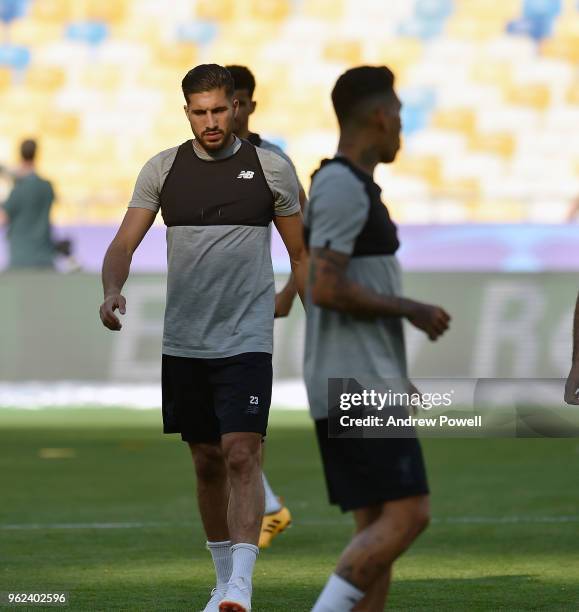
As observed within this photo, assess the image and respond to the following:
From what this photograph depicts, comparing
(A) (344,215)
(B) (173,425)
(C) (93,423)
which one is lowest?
(C) (93,423)

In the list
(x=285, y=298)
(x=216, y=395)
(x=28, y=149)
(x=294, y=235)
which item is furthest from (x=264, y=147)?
(x=28, y=149)

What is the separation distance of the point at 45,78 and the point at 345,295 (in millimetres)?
23897

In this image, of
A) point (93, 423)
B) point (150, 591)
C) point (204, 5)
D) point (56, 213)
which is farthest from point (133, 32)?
point (150, 591)

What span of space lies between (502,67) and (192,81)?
20925 mm

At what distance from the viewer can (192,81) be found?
6438 millimetres

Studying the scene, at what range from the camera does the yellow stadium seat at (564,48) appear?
26688 mm

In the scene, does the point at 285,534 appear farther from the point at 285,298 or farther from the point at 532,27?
the point at 532,27

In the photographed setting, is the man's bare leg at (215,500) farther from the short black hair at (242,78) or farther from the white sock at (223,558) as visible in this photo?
the short black hair at (242,78)

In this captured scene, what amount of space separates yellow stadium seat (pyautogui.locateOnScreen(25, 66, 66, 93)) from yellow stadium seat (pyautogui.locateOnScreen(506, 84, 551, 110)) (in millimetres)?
7515

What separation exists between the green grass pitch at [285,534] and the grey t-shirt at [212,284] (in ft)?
3.57

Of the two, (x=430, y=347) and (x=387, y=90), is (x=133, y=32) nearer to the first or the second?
(x=430, y=347)

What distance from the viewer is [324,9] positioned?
27.9 m

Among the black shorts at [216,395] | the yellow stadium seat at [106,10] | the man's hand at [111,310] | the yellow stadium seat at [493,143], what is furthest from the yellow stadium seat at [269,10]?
the man's hand at [111,310]

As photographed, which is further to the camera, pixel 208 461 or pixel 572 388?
pixel 208 461
